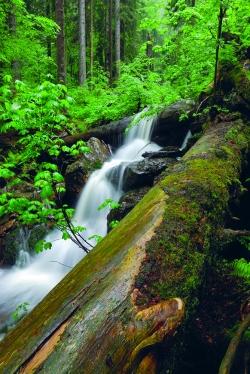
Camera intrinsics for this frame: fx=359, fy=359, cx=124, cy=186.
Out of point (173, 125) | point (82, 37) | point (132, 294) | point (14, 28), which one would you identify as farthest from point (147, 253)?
point (82, 37)

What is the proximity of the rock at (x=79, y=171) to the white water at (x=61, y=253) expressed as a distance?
196mm

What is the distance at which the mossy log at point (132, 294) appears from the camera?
79.7 inches

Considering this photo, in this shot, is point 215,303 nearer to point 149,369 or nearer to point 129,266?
point 129,266

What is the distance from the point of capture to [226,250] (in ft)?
15.1

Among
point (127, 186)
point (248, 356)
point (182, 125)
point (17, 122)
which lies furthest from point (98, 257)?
point (182, 125)

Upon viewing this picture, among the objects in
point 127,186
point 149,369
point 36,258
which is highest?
point 149,369

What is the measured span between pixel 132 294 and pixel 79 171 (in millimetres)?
7801

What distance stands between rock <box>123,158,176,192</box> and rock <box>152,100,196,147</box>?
72.1 inches

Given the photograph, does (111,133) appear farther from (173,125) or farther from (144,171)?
(144,171)

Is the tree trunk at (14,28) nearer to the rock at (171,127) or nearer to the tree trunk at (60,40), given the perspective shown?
the tree trunk at (60,40)

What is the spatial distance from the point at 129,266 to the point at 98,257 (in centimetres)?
44

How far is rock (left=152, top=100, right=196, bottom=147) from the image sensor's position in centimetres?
970

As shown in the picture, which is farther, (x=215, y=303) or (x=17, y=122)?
(x=17, y=122)

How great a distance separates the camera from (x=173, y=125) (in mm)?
9898
